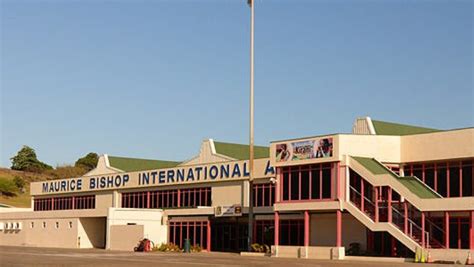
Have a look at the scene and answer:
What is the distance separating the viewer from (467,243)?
4416cm

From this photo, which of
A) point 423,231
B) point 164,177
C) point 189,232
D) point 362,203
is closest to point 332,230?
point 362,203

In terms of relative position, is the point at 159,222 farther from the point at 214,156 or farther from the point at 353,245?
the point at 353,245

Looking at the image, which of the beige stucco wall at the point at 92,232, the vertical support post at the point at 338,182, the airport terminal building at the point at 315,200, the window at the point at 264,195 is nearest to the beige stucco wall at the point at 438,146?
the airport terminal building at the point at 315,200

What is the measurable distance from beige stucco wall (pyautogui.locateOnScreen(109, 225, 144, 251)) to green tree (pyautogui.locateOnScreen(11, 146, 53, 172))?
10633 cm

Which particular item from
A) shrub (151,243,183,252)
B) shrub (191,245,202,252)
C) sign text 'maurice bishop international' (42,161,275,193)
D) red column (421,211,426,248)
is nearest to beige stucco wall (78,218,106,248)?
sign text 'maurice bishop international' (42,161,275,193)

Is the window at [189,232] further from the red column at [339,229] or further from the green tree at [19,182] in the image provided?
the green tree at [19,182]

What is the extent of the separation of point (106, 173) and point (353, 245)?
113ft

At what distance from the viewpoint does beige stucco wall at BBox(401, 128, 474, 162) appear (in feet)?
151

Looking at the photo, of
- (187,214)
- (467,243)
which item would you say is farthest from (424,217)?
(187,214)

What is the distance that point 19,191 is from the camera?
138 m

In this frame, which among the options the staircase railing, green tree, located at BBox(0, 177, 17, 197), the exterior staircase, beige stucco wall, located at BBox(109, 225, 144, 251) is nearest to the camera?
the exterior staircase

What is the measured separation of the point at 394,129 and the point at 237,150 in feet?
59.0

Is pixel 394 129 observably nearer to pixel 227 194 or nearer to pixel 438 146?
pixel 438 146

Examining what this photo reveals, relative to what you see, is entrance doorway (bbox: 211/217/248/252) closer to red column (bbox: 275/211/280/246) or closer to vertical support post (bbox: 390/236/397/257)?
red column (bbox: 275/211/280/246)
